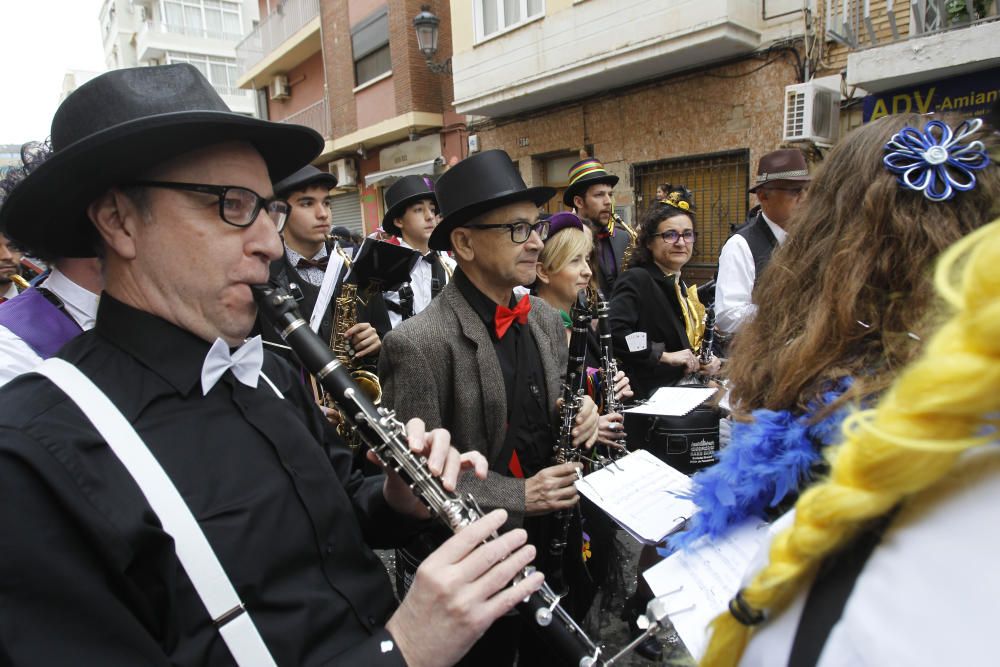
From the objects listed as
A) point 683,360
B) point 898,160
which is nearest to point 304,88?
point 683,360

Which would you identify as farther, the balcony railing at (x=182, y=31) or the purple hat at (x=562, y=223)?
the balcony railing at (x=182, y=31)

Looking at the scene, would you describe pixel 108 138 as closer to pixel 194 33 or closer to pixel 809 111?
pixel 809 111

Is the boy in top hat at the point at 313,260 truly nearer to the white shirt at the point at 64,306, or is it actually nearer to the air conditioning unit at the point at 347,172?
the white shirt at the point at 64,306

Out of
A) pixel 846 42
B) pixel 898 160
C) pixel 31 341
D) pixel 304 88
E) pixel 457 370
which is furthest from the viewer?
pixel 304 88

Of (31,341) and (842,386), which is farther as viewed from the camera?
(31,341)

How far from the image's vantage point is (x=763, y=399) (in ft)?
4.52

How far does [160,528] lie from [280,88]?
23.6 m

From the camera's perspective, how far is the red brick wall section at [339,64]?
17031mm

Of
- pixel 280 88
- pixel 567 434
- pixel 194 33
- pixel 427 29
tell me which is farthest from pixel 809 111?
pixel 194 33

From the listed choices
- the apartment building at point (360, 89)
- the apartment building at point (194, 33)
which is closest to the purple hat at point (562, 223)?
the apartment building at point (360, 89)

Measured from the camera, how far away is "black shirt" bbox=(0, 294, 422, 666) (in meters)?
1.03

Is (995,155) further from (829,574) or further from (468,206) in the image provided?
(468,206)

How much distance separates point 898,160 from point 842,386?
0.57 m

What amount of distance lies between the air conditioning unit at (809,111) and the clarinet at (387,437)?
7880 mm
